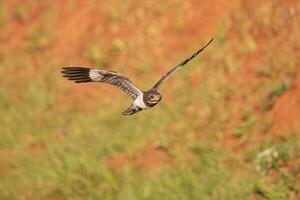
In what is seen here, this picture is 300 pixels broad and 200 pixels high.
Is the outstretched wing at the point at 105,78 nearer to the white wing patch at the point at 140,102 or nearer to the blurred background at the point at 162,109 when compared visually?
the white wing patch at the point at 140,102

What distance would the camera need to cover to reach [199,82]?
17.4 meters

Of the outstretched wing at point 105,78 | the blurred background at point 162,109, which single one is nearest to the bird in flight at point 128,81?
the outstretched wing at point 105,78

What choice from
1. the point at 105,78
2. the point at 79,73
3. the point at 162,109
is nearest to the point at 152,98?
the point at 105,78

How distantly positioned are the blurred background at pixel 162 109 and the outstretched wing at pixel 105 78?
3.21 m

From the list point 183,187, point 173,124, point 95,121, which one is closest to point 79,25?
point 95,121

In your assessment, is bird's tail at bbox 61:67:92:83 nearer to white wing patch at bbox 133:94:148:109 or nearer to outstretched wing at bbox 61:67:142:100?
outstretched wing at bbox 61:67:142:100

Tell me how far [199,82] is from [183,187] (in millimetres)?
3391

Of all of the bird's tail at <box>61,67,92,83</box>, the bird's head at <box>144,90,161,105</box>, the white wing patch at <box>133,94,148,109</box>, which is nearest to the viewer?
the bird's head at <box>144,90,161,105</box>

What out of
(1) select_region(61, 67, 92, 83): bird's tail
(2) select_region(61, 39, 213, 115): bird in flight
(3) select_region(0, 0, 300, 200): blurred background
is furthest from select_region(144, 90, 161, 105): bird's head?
(3) select_region(0, 0, 300, 200): blurred background

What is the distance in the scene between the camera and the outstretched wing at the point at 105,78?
1162 cm

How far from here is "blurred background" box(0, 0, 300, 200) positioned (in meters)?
14.8

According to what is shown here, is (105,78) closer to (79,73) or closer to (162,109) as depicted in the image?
(79,73)

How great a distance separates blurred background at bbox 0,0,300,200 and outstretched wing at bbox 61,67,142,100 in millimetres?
3210

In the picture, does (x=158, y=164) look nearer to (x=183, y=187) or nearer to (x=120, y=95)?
(x=183, y=187)
